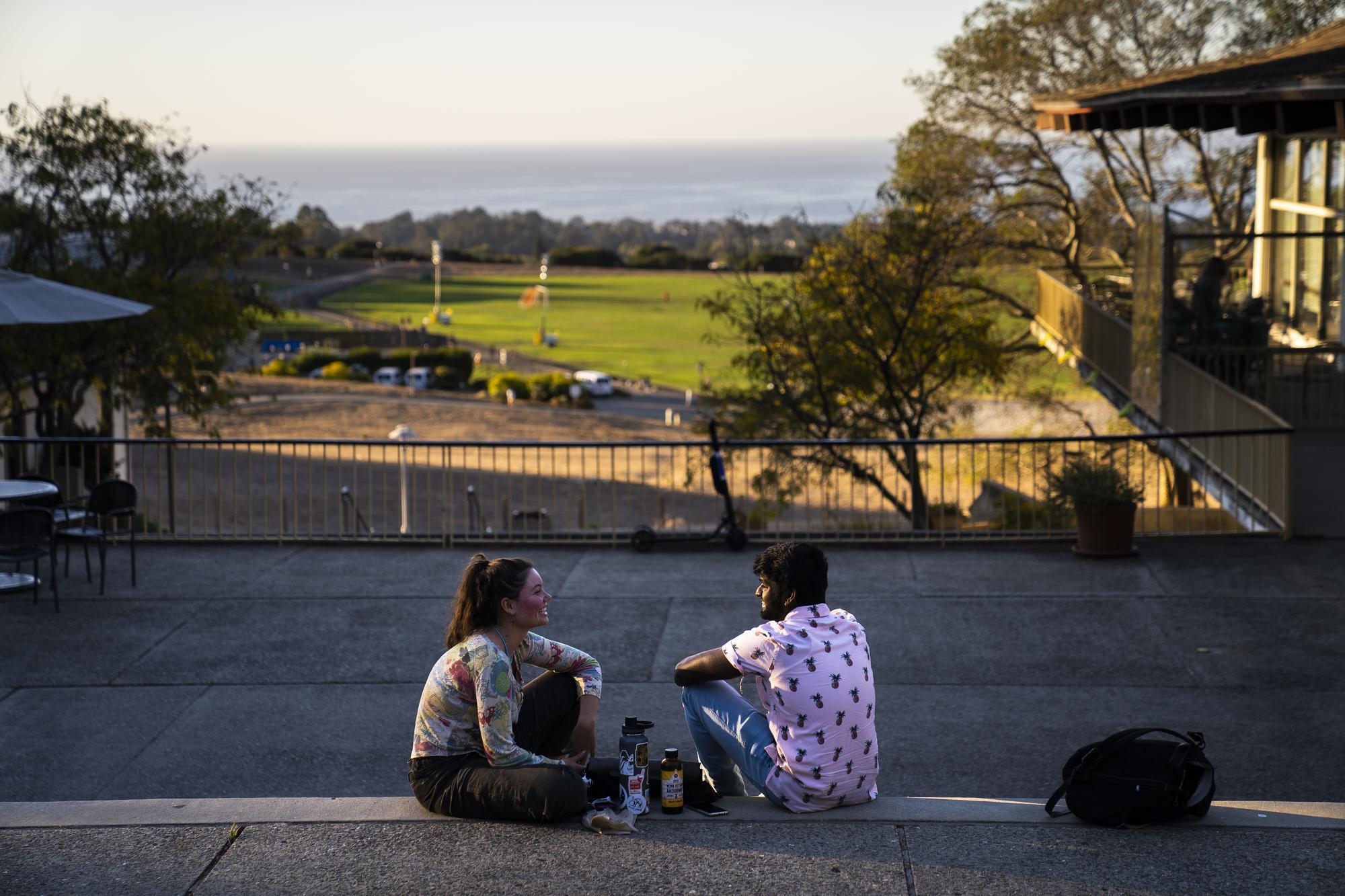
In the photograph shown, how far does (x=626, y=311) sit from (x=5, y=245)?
14092cm

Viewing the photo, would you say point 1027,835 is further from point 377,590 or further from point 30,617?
point 30,617

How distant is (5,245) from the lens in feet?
83.4

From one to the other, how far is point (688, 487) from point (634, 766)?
2123 centimetres

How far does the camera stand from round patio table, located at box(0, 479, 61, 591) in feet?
35.3

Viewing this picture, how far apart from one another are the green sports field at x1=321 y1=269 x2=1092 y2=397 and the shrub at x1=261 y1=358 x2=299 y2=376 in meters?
26.4

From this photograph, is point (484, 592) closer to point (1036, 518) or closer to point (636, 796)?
point (636, 796)

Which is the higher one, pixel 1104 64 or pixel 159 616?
pixel 1104 64

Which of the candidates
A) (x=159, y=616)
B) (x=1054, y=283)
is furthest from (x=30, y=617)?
(x=1054, y=283)

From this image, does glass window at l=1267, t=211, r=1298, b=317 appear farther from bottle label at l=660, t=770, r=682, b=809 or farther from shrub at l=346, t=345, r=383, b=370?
shrub at l=346, t=345, r=383, b=370

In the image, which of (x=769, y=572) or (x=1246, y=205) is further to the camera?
(x=1246, y=205)

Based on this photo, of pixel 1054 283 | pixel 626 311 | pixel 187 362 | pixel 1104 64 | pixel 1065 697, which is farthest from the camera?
pixel 626 311

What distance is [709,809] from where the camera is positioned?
5777mm

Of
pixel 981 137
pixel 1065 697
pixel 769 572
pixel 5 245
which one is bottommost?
pixel 1065 697

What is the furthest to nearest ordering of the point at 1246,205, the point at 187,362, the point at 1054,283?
the point at 1246,205, the point at 1054,283, the point at 187,362
